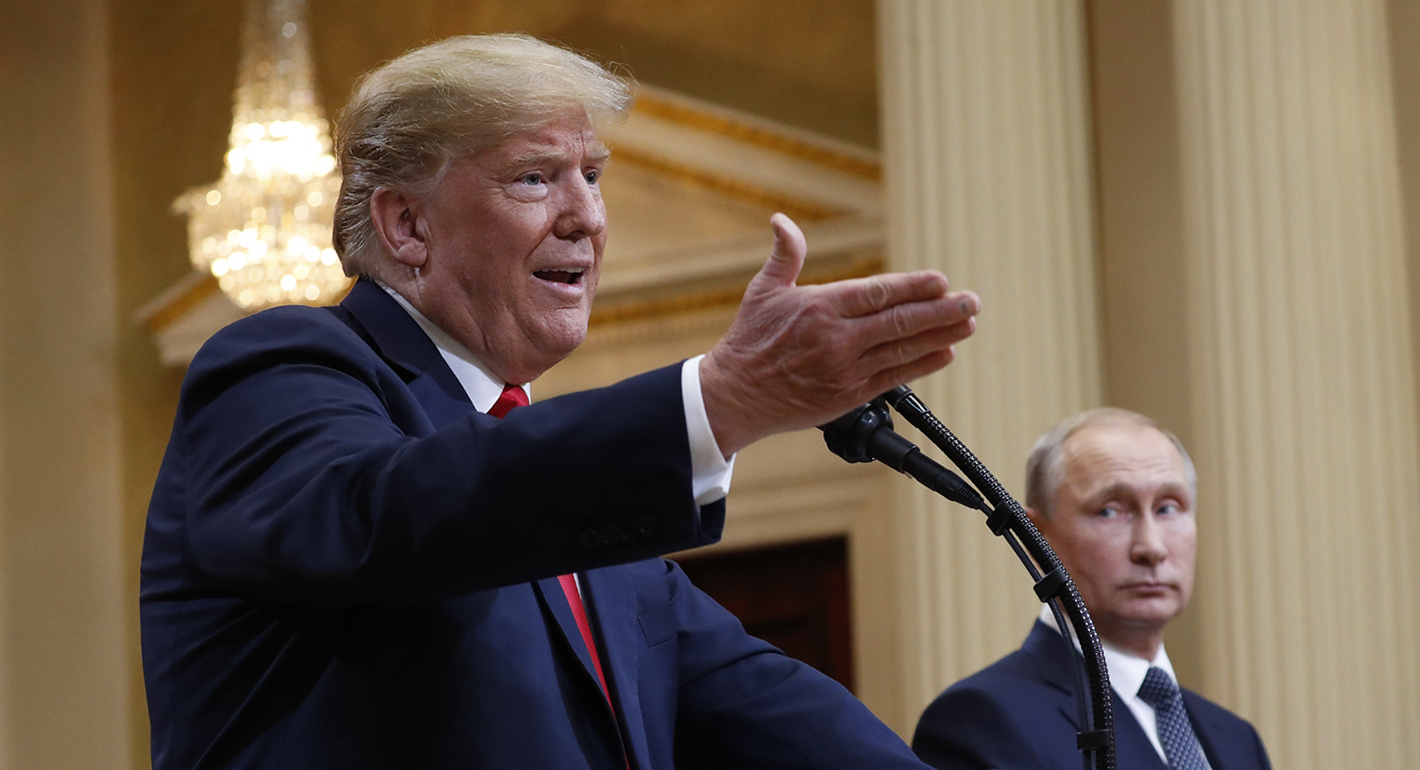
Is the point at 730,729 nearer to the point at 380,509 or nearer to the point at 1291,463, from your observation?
the point at 380,509

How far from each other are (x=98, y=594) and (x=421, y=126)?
6378 mm

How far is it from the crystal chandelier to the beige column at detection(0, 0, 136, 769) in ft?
4.76

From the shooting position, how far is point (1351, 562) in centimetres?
415

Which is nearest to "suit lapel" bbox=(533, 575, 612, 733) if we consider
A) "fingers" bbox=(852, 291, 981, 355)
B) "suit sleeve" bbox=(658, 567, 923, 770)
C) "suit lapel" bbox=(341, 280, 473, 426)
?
"suit lapel" bbox=(341, 280, 473, 426)

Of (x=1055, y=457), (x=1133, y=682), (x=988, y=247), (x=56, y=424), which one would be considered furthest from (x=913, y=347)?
(x=56, y=424)

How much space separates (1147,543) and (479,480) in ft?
6.53

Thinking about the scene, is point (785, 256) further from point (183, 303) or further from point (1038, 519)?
point (183, 303)

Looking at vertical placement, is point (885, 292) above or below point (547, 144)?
below

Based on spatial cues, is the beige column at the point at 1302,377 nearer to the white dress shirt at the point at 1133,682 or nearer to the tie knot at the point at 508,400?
the white dress shirt at the point at 1133,682

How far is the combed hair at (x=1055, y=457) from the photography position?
3.03 m

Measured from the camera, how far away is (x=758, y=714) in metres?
1.74

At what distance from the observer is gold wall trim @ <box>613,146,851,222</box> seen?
21.3ft

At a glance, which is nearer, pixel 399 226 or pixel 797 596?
pixel 399 226

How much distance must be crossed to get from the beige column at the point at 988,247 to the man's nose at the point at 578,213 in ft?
9.46
